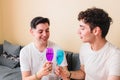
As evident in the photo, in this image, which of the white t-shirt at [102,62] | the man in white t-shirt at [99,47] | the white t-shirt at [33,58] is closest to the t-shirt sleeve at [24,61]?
the white t-shirt at [33,58]

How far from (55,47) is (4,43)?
156 centimetres

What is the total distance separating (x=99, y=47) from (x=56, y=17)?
1.19 metres

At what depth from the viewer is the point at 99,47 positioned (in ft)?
5.81

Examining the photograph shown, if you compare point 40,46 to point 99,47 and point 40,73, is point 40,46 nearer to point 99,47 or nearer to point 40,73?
point 40,73

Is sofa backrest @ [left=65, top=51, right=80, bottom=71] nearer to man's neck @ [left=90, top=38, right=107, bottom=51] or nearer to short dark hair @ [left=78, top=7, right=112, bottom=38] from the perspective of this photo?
man's neck @ [left=90, top=38, right=107, bottom=51]

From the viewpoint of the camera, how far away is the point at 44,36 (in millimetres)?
2012

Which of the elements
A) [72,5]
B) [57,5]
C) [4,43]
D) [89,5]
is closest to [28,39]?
[4,43]

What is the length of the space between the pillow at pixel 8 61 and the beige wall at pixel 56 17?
36cm

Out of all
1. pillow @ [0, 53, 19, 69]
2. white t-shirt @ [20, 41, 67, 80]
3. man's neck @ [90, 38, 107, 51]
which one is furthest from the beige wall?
white t-shirt @ [20, 41, 67, 80]

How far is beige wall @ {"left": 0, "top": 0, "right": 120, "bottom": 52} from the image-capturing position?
7.56 ft

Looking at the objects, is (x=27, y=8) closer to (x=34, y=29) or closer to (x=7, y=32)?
(x=7, y=32)

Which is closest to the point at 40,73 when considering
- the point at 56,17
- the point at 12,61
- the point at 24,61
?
the point at 24,61

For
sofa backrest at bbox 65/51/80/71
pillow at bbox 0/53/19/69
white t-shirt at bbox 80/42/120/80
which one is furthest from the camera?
pillow at bbox 0/53/19/69

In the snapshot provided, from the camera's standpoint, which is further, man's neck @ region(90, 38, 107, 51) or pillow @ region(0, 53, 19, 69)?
pillow @ region(0, 53, 19, 69)
